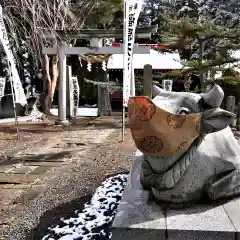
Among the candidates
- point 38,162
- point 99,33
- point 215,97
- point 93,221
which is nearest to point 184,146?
point 215,97

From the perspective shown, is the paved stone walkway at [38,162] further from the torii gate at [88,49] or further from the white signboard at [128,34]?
the torii gate at [88,49]

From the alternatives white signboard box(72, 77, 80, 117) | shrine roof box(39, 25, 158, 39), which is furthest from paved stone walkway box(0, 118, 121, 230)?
white signboard box(72, 77, 80, 117)

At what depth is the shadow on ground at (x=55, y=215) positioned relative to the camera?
386 cm

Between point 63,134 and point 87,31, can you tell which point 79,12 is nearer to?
point 87,31

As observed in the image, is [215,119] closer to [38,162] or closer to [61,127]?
[38,162]

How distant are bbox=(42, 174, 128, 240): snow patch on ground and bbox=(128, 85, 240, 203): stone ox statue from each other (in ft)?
2.08

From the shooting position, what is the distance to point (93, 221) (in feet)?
12.3

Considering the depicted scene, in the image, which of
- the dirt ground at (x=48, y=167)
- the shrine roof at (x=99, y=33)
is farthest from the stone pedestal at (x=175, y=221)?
the shrine roof at (x=99, y=33)

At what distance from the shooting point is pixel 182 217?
9.57ft

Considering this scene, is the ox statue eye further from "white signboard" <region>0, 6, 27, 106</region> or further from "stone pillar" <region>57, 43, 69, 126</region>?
"stone pillar" <region>57, 43, 69, 126</region>

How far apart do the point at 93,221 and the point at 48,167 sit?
11.1ft

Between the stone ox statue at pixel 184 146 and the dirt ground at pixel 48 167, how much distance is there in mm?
1621

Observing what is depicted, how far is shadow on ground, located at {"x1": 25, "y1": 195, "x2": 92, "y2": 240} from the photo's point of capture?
386 centimetres

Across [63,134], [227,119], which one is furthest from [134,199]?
[63,134]
